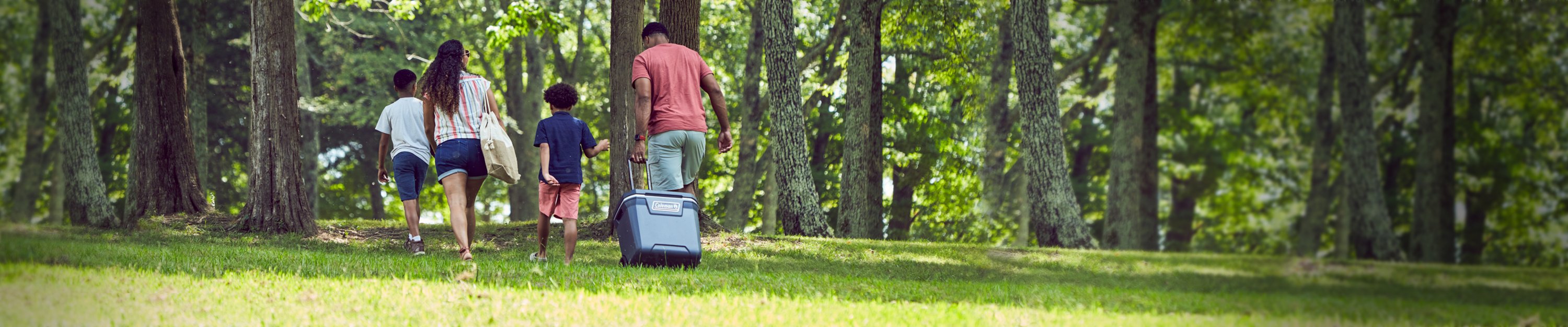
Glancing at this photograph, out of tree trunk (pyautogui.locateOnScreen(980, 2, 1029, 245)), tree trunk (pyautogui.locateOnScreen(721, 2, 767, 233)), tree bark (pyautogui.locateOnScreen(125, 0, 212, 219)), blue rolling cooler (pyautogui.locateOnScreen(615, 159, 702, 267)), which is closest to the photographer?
blue rolling cooler (pyautogui.locateOnScreen(615, 159, 702, 267))

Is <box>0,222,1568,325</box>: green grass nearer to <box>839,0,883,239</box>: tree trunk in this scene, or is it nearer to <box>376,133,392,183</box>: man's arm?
<box>376,133,392,183</box>: man's arm

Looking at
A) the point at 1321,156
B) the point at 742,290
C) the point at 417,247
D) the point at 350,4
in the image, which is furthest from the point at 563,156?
the point at 350,4

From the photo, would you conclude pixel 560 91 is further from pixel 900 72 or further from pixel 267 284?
pixel 900 72

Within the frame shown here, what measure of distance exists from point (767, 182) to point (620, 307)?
71.7 feet

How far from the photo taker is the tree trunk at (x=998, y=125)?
20.0 m

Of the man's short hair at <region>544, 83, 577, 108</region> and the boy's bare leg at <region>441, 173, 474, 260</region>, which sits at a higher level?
the man's short hair at <region>544, 83, 577, 108</region>

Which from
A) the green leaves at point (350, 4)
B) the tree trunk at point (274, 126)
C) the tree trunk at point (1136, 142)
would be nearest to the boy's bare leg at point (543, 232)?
the tree trunk at point (274, 126)

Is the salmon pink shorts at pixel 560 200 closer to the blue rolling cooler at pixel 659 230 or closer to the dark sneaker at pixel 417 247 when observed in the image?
the blue rolling cooler at pixel 659 230

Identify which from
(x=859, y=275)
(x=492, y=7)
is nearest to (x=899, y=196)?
(x=492, y=7)

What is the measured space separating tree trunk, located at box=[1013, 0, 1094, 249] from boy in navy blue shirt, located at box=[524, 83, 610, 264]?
297cm

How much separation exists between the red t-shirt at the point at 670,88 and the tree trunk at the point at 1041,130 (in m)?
2.31

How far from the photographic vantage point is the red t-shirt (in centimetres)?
731

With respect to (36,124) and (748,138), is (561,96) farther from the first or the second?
(748,138)

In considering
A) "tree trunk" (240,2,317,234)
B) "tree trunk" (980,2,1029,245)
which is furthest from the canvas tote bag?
"tree trunk" (980,2,1029,245)
